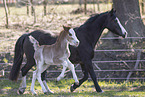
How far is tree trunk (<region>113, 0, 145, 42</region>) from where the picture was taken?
969 centimetres

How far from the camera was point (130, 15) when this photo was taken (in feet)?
31.8

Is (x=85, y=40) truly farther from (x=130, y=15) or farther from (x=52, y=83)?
(x=130, y=15)

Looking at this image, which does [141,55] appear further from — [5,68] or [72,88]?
[5,68]

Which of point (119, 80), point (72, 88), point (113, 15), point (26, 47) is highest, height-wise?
point (113, 15)

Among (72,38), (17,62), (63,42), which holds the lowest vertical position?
(17,62)

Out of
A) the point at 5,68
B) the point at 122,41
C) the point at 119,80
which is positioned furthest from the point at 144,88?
the point at 5,68

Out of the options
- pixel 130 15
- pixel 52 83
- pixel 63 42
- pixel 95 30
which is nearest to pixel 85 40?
pixel 95 30

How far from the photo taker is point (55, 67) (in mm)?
8781

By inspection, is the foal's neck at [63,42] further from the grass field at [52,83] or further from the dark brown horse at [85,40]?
the grass field at [52,83]

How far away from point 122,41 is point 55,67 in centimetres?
302

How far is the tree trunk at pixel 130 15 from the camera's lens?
9.69 m

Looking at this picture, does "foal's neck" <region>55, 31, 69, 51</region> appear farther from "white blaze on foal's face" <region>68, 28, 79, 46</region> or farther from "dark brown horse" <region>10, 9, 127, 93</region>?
"dark brown horse" <region>10, 9, 127, 93</region>

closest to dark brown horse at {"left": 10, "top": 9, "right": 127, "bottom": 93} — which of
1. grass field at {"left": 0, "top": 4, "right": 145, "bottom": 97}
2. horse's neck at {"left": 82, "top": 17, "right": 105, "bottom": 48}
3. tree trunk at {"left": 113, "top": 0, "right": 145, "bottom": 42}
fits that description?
horse's neck at {"left": 82, "top": 17, "right": 105, "bottom": 48}

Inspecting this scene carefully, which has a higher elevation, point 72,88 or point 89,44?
point 89,44
